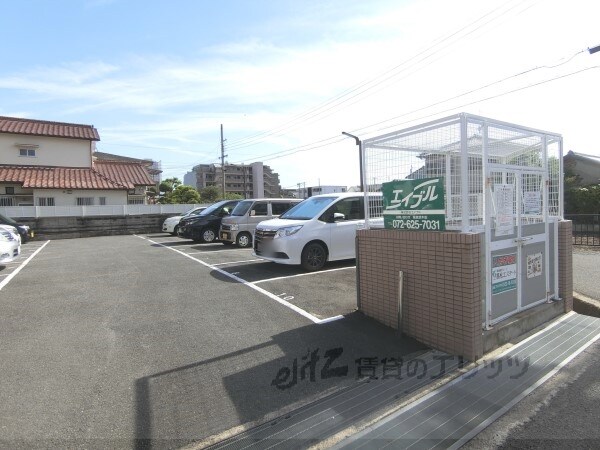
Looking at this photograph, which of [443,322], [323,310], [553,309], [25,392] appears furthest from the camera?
[323,310]

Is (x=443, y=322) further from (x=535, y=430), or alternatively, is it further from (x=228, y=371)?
(x=228, y=371)

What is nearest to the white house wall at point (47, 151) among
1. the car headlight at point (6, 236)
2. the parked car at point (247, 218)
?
the car headlight at point (6, 236)

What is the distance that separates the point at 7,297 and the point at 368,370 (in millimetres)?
6020

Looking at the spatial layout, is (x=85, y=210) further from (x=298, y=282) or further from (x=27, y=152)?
(x=298, y=282)

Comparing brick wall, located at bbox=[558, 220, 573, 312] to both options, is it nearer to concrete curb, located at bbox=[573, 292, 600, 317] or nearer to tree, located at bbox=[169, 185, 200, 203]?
concrete curb, located at bbox=[573, 292, 600, 317]

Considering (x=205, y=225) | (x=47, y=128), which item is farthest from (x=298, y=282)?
(x=47, y=128)

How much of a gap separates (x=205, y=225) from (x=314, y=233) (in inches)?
290

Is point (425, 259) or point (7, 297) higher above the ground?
point (425, 259)

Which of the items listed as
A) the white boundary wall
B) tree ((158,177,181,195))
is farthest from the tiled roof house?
tree ((158,177,181,195))

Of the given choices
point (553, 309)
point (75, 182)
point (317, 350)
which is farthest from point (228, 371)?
point (75, 182)

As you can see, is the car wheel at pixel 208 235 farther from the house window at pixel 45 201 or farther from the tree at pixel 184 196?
the tree at pixel 184 196

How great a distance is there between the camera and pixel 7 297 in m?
6.32

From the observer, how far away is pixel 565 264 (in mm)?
5258

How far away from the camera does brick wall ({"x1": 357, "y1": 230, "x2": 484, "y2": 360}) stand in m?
3.76
